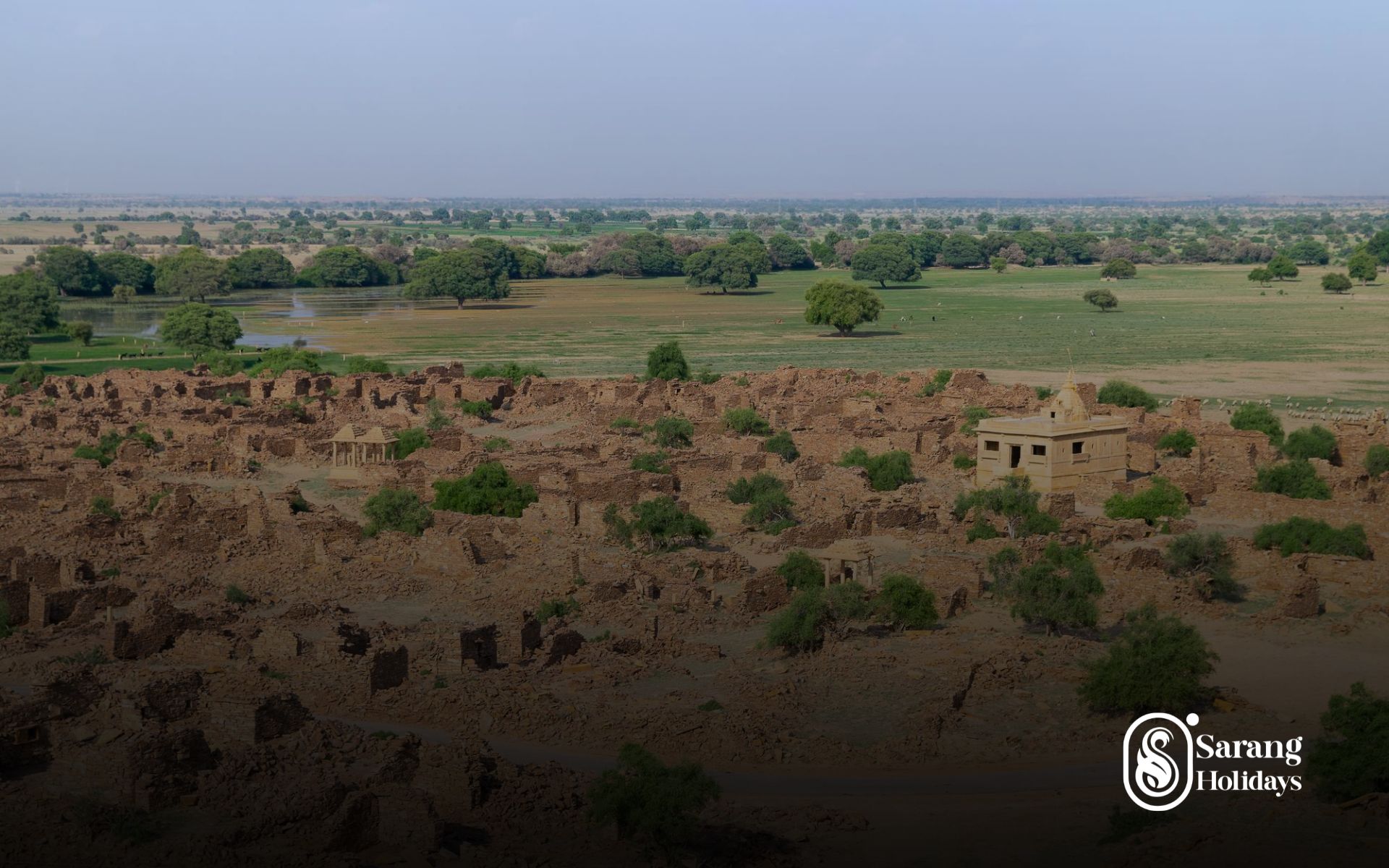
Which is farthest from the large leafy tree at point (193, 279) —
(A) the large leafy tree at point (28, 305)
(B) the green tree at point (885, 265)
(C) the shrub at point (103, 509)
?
(C) the shrub at point (103, 509)

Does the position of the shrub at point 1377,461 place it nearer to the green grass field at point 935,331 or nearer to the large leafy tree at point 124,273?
the green grass field at point 935,331

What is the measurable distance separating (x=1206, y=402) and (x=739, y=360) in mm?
24418

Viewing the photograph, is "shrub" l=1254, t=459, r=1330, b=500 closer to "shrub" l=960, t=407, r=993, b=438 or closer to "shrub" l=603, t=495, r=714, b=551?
"shrub" l=960, t=407, r=993, b=438

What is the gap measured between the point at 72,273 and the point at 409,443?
87.6 meters

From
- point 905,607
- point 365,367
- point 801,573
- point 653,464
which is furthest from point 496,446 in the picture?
point 365,367

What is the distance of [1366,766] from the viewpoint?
16.5 m

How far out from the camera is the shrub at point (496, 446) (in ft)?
140

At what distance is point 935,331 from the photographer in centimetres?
9212

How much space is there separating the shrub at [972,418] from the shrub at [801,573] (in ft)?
55.7

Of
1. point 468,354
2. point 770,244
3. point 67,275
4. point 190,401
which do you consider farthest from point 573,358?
point 770,244

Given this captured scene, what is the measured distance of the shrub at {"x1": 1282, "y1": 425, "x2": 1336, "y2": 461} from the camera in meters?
39.5

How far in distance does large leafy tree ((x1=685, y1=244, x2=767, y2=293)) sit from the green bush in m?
93.0

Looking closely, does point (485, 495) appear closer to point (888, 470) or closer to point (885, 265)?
point (888, 470)

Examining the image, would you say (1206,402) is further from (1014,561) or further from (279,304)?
(279,304)
